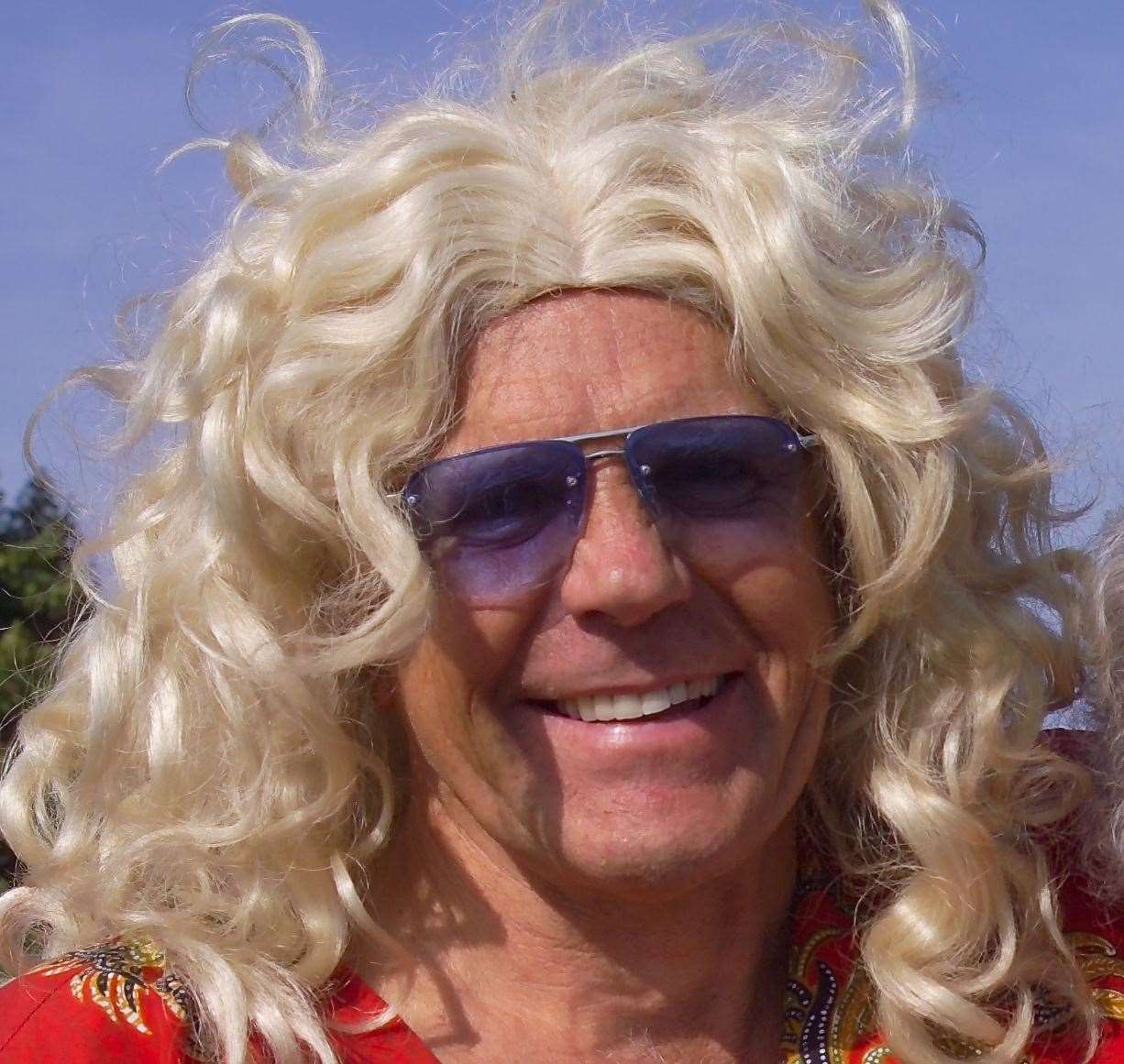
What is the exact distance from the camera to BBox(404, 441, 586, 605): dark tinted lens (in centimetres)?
206

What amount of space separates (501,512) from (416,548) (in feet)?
0.40

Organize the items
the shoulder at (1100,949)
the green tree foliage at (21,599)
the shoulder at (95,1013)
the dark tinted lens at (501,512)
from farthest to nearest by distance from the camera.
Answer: the green tree foliage at (21,599) < the shoulder at (1100,949) < the dark tinted lens at (501,512) < the shoulder at (95,1013)

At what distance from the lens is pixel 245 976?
2.08 meters

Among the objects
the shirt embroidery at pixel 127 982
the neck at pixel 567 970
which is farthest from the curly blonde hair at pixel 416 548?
the neck at pixel 567 970

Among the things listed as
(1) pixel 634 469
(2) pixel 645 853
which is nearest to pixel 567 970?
(2) pixel 645 853

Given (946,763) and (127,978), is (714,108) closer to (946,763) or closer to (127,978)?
(946,763)

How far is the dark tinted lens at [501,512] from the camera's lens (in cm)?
206

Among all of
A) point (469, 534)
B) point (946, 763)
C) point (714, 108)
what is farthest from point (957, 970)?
point (714, 108)

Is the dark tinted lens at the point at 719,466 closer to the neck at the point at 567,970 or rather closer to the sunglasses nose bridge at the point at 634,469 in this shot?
the sunglasses nose bridge at the point at 634,469

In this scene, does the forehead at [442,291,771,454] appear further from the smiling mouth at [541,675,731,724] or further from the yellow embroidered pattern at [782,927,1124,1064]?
the yellow embroidered pattern at [782,927,1124,1064]

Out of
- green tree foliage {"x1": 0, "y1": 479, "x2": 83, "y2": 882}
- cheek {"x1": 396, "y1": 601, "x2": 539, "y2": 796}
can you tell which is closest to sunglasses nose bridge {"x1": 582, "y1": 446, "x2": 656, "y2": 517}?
cheek {"x1": 396, "y1": 601, "x2": 539, "y2": 796}

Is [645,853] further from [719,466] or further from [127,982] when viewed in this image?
[127,982]

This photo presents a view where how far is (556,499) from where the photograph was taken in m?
2.07

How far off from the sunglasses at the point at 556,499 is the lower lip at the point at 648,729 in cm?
20
